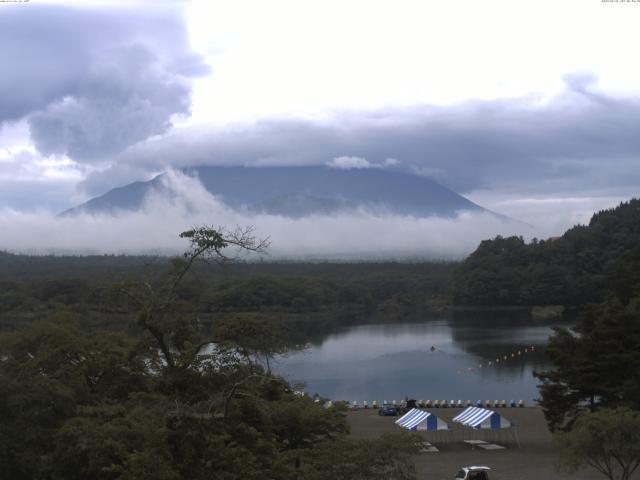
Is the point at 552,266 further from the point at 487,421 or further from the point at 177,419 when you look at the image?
the point at 177,419

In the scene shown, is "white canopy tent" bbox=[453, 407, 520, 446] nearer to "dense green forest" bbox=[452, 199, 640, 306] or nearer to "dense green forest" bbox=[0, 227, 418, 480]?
"dense green forest" bbox=[0, 227, 418, 480]

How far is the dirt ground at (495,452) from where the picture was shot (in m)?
16.0

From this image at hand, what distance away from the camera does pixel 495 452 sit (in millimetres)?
18469

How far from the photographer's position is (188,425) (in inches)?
327

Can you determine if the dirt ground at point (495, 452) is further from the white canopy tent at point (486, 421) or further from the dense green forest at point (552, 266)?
the dense green forest at point (552, 266)

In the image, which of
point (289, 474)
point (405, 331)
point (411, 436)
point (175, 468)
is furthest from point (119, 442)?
point (405, 331)

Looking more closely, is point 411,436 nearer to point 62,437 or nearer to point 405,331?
point 62,437

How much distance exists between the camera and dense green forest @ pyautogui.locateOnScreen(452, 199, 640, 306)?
69.6 m

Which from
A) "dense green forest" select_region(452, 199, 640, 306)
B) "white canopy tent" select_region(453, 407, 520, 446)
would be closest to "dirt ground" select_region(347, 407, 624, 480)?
"white canopy tent" select_region(453, 407, 520, 446)

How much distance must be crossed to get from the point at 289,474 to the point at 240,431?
0.83 metres

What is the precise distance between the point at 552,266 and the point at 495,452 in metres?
56.6

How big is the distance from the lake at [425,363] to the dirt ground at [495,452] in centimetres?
396

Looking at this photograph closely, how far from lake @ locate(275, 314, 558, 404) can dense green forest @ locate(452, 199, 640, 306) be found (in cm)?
1298

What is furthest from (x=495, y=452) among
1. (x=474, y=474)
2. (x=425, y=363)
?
(x=425, y=363)
